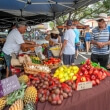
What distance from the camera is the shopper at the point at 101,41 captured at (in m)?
3.85

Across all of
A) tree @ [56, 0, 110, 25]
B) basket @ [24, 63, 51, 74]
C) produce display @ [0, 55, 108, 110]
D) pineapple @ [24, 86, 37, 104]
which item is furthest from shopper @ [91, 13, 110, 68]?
tree @ [56, 0, 110, 25]

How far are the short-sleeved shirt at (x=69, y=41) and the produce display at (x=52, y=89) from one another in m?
2.35

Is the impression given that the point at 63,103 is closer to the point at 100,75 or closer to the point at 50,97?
A: the point at 50,97

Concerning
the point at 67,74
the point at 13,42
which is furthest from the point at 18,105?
the point at 13,42

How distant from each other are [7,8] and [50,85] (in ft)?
→ 15.6

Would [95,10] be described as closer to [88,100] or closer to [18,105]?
[88,100]

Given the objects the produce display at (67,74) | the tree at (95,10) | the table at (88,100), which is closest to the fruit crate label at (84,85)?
the table at (88,100)

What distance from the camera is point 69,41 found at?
4848 millimetres

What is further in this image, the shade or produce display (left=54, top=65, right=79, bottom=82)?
the shade

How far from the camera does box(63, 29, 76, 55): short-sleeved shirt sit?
4748 millimetres

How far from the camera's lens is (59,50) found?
4910 mm

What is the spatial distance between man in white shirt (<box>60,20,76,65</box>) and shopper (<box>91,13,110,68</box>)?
0.83 metres

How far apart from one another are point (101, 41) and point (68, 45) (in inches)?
42.9

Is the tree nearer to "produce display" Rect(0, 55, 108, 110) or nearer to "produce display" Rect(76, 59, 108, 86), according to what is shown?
"produce display" Rect(76, 59, 108, 86)
